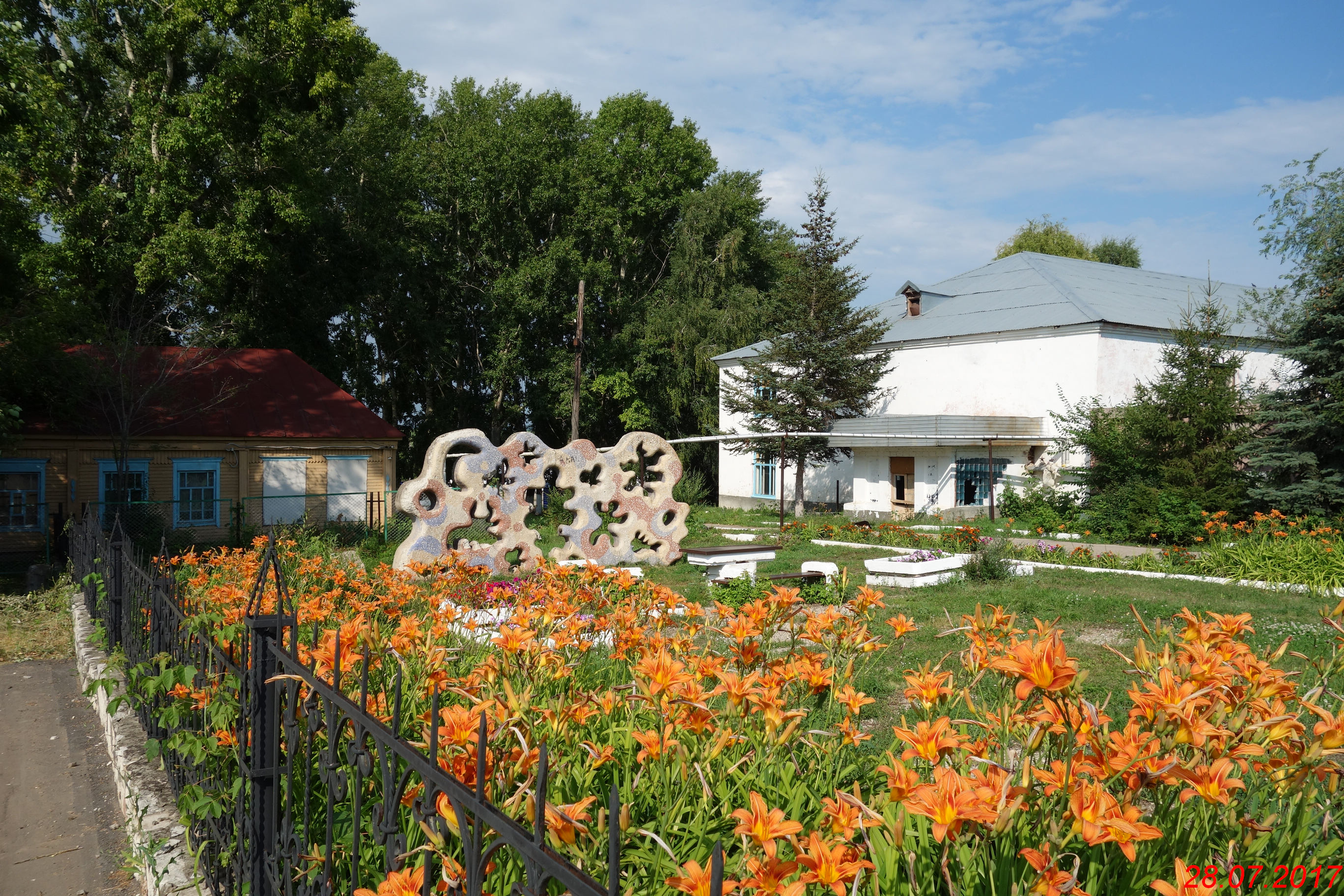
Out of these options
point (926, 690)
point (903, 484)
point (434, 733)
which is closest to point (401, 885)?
point (434, 733)

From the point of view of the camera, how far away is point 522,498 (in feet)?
44.9

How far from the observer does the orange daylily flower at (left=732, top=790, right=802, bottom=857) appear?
1.48 metres

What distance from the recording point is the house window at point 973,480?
993 inches

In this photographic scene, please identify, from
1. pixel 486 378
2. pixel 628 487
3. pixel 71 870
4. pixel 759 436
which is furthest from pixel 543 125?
pixel 71 870

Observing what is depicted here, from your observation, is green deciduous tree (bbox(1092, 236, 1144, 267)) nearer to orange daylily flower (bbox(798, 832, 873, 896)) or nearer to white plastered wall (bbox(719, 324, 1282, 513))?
white plastered wall (bbox(719, 324, 1282, 513))

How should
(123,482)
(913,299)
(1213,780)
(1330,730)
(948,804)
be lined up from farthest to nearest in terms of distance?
(913,299) < (123,482) < (1330,730) < (1213,780) < (948,804)

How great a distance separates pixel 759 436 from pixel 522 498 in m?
12.5

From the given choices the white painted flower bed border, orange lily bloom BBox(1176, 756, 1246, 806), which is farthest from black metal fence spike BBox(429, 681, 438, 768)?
the white painted flower bed border

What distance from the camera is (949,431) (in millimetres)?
24500

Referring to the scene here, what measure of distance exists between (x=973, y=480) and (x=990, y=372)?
10.8 ft

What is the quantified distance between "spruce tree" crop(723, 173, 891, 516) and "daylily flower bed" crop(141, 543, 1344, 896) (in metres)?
24.3

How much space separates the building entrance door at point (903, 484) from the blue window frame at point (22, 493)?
21.5 meters

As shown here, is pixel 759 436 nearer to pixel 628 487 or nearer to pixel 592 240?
pixel 628 487

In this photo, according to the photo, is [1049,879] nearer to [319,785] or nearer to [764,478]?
[319,785]
